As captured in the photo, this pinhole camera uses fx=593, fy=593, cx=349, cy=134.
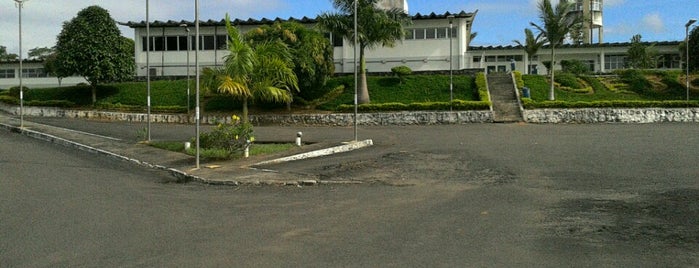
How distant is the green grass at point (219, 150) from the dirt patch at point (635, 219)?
10494 millimetres

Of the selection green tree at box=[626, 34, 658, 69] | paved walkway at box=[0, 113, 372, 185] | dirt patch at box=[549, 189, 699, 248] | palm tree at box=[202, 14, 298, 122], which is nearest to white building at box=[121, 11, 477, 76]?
green tree at box=[626, 34, 658, 69]

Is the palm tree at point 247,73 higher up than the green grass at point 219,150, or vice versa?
the palm tree at point 247,73

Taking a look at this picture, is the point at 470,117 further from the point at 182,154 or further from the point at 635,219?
the point at 635,219

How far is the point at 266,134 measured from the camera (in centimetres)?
2603

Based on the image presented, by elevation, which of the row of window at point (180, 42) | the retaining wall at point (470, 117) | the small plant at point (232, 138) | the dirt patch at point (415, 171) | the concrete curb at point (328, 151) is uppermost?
the row of window at point (180, 42)

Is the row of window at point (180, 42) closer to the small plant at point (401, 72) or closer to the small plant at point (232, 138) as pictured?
the small plant at point (401, 72)

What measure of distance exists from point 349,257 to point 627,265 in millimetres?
2764

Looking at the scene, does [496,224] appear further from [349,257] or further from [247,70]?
[247,70]

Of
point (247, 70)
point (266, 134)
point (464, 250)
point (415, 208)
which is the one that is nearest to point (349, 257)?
point (464, 250)

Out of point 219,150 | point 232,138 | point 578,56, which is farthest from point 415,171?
point 578,56

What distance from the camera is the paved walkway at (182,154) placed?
13.8 meters

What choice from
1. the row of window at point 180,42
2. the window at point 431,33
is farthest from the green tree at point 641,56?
the row of window at point 180,42

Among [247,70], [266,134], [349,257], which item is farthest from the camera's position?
[266,134]

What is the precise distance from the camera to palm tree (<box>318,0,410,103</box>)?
106 ft
